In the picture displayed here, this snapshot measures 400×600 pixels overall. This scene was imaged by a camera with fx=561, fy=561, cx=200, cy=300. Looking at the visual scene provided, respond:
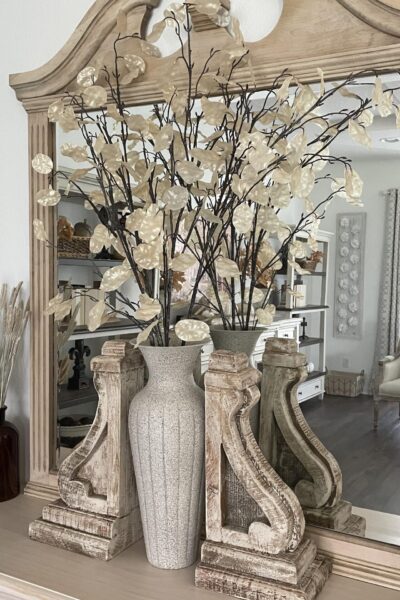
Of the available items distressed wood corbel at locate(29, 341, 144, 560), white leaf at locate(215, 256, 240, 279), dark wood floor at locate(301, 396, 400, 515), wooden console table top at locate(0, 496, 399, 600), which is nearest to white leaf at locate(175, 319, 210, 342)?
white leaf at locate(215, 256, 240, 279)

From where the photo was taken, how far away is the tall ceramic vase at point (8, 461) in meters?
1.32

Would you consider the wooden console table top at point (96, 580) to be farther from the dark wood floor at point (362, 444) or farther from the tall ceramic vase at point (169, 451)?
the dark wood floor at point (362, 444)

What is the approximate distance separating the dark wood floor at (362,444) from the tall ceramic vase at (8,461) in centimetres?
71

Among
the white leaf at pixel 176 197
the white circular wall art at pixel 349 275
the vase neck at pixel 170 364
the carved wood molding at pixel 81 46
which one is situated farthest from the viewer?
the carved wood molding at pixel 81 46

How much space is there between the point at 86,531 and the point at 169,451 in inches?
→ 10.6

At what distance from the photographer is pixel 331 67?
1013 mm

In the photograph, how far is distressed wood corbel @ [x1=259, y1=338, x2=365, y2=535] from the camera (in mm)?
1056

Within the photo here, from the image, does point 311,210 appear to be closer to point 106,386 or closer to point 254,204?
point 254,204

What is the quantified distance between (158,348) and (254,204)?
1.09 ft

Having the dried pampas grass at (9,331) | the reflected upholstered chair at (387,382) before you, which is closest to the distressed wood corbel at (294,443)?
the reflected upholstered chair at (387,382)

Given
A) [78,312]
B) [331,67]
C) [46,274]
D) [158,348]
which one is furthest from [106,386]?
[331,67]

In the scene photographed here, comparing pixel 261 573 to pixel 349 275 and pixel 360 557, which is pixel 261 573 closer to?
pixel 360 557

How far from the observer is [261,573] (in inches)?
35.6

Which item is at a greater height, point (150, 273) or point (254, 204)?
point (254, 204)
